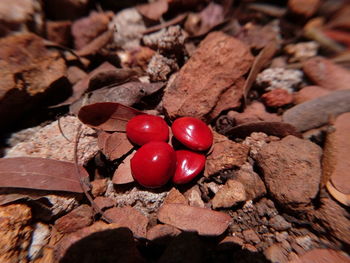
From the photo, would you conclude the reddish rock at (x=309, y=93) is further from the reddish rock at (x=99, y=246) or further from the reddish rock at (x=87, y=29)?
the reddish rock at (x=87, y=29)

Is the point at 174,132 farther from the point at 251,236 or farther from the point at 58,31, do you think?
the point at 58,31

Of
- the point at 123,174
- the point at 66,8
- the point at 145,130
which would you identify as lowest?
the point at 123,174

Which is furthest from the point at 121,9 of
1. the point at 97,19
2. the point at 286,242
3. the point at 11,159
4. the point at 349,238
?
the point at 349,238

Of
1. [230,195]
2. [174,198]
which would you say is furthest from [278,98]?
[174,198]

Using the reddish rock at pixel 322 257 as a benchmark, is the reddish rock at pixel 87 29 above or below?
above

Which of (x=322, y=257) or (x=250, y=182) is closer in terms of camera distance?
(x=322, y=257)

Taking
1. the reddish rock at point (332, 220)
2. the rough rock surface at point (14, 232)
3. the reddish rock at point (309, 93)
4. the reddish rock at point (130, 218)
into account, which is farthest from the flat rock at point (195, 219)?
the reddish rock at point (309, 93)

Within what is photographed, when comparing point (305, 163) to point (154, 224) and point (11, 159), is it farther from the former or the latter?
point (11, 159)
